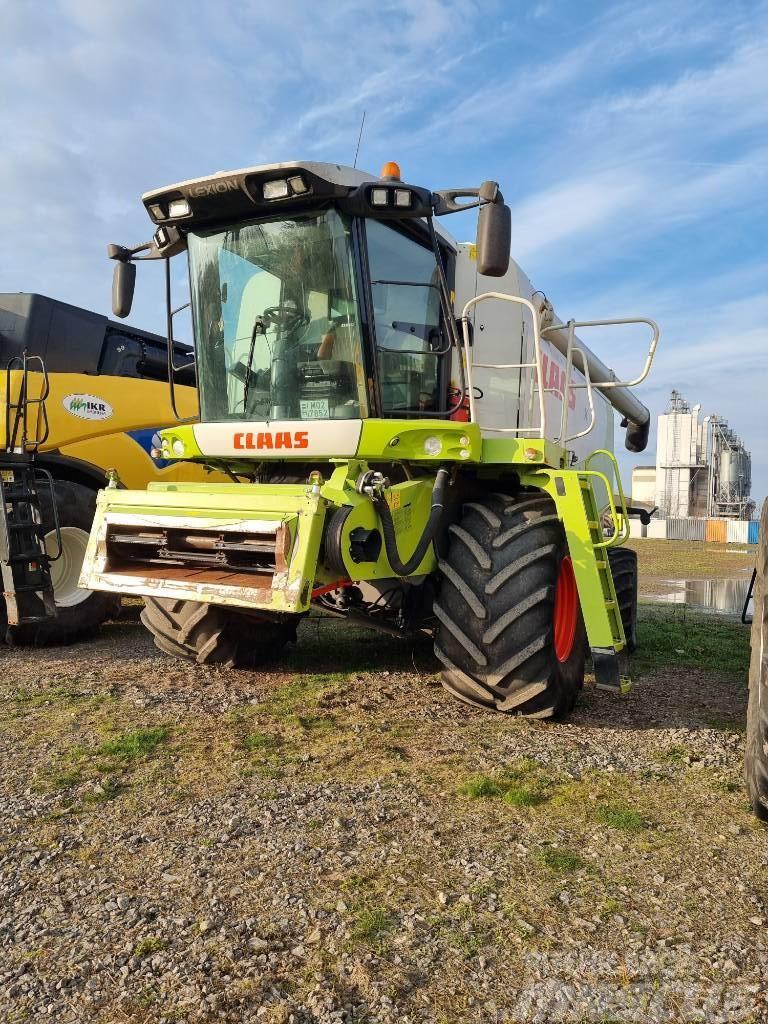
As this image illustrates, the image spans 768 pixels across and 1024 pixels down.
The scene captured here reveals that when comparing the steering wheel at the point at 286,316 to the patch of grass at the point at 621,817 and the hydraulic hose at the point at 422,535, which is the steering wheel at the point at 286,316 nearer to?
the hydraulic hose at the point at 422,535

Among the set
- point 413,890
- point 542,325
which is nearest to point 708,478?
point 542,325

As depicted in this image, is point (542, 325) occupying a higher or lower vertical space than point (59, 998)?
higher

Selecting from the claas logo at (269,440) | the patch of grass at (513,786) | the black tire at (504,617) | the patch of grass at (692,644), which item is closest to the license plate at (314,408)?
the claas logo at (269,440)

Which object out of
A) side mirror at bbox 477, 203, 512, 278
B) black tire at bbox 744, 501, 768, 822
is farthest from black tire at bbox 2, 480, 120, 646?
black tire at bbox 744, 501, 768, 822

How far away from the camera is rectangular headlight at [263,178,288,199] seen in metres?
4.51

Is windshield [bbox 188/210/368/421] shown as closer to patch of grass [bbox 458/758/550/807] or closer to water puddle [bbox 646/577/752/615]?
patch of grass [bbox 458/758/550/807]

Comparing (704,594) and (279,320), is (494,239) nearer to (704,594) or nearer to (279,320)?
(279,320)

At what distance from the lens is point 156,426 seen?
754 cm

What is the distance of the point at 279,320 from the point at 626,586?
4.27 metres

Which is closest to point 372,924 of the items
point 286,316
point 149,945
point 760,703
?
point 149,945

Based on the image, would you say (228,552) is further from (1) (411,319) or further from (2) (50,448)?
(2) (50,448)

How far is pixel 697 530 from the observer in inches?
1677

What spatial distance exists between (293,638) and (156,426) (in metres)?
2.88

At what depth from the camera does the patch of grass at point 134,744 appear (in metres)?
3.67
